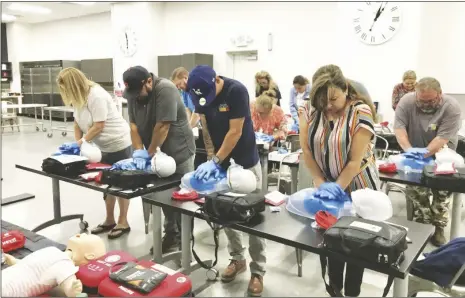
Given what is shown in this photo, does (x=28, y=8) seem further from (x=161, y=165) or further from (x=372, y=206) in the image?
(x=372, y=206)

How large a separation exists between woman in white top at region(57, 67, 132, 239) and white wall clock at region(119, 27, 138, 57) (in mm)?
6478

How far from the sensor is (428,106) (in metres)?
3.05

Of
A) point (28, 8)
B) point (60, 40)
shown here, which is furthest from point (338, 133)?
point (60, 40)

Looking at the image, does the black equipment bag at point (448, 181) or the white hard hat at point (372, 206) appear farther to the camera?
the black equipment bag at point (448, 181)

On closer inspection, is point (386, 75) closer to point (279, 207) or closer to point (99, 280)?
point (279, 207)

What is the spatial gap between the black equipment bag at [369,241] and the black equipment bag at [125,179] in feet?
3.98

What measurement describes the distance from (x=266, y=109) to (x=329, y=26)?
3.72 meters

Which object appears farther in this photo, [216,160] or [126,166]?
[126,166]

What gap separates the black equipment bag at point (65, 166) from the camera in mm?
2553

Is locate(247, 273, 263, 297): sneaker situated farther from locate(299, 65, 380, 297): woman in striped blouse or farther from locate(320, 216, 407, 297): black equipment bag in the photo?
locate(320, 216, 407, 297): black equipment bag

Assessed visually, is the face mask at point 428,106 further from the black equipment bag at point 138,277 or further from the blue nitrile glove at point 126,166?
→ the black equipment bag at point 138,277

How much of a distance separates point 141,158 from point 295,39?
558 centimetres

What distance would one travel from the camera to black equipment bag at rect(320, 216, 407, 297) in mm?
1324

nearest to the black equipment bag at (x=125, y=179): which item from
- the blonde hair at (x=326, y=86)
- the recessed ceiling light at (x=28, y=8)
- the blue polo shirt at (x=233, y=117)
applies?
the blue polo shirt at (x=233, y=117)
